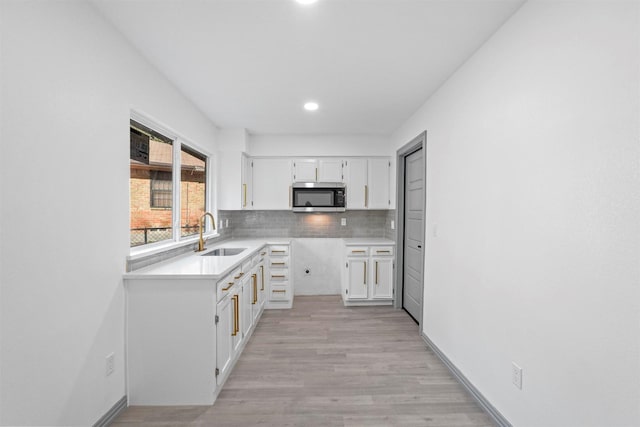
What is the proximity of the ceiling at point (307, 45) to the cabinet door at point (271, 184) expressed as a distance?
1.42 m

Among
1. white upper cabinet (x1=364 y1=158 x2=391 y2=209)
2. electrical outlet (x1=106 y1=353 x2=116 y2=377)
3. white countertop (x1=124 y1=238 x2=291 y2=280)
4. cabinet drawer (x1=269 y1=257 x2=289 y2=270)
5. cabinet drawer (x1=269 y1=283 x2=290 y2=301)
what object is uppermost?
white upper cabinet (x1=364 y1=158 x2=391 y2=209)

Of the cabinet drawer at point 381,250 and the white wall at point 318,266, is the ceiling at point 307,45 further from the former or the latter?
the white wall at point 318,266

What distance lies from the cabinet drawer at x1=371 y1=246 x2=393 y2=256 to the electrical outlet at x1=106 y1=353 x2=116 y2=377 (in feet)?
10.2

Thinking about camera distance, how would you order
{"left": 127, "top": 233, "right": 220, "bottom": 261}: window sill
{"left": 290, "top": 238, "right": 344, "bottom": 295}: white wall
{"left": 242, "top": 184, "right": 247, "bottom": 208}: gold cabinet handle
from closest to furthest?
{"left": 127, "top": 233, "right": 220, "bottom": 261}: window sill < {"left": 242, "top": 184, "right": 247, "bottom": 208}: gold cabinet handle < {"left": 290, "top": 238, "right": 344, "bottom": 295}: white wall

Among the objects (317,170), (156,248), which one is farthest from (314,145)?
(156,248)

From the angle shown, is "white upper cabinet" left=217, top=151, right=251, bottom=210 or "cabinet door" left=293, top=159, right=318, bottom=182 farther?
"cabinet door" left=293, top=159, right=318, bottom=182

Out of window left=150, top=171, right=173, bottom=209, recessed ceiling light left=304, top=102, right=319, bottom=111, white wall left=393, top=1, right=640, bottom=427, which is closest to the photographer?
white wall left=393, top=1, right=640, bottom=427

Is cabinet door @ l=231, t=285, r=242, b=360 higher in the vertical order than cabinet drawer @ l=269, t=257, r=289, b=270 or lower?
lower

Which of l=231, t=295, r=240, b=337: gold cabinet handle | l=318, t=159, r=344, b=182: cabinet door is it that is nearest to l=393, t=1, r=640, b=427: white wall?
l=231, t=295, r=240, b=337: gold cabinet handle

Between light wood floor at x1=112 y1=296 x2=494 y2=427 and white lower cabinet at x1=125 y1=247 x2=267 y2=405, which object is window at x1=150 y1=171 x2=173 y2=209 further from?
light wood floor at x1=112 y1=296 x2=494 y2=427

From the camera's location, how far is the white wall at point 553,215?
3.74ft

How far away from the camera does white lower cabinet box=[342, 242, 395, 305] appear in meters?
4.14

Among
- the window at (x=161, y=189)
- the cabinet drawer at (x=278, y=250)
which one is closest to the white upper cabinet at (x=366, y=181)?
the cabinet drawer at (x=278, y=250)

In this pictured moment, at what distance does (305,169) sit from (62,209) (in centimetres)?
330
